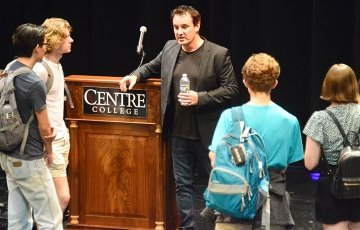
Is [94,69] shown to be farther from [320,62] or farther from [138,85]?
[138,85]

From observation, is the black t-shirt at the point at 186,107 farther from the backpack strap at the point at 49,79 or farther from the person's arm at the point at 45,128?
the person's arm at the point at 45,128

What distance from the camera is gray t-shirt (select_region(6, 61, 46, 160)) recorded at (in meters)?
4.92

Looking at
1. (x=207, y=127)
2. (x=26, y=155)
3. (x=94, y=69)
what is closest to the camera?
(x=26, y=155)

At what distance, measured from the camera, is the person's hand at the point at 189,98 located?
18.6ft

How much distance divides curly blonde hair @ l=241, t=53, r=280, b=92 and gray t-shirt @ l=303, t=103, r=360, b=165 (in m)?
0.38

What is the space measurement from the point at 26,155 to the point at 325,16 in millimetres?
3634

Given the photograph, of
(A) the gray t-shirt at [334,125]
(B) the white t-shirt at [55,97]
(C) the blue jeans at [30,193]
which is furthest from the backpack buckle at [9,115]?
(A) the gray t-shirt at [334,125]

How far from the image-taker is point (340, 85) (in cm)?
476

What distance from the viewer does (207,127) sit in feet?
19.2

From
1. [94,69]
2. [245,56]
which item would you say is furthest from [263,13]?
[94,69]

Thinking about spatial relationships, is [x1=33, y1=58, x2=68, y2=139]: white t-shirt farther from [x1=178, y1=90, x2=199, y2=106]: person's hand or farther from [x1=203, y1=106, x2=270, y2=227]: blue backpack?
[x1=203, y1=106, x2=270, y2=227]: blue backpack

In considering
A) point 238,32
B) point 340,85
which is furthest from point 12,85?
point 238,32

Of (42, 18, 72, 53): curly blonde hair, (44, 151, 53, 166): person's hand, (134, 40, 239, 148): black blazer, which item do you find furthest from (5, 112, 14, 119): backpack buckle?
(134, 40, 239, 148): black blazer

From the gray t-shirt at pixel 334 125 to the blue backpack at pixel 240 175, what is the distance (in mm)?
425
